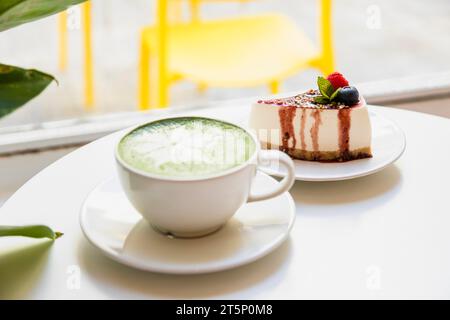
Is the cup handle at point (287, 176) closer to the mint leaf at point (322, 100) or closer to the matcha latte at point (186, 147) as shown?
the matcha latte at point (186, 147)

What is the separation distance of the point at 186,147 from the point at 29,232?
0.17 meters

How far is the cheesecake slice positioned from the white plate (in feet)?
0.06

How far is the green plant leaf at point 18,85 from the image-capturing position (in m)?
0.61

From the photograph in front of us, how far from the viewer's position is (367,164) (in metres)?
0.81

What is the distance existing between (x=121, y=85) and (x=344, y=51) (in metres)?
0.68

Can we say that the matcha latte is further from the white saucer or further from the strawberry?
the strawberry

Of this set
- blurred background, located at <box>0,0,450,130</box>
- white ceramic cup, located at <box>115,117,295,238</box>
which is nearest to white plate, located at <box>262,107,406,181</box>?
white ceramic cup, located at <box>115,117,295,238</box>

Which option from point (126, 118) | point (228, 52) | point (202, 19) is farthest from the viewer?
point (202, 19)

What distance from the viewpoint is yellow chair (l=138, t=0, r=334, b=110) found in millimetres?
1676

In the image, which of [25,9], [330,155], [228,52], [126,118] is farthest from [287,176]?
[228,52]

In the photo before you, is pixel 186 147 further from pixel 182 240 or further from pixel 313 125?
pixel 313 125

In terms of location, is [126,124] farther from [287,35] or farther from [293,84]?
[293,84]

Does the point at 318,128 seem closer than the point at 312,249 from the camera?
No

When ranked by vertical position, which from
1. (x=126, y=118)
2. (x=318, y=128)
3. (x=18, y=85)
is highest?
(x=18, y=85)
